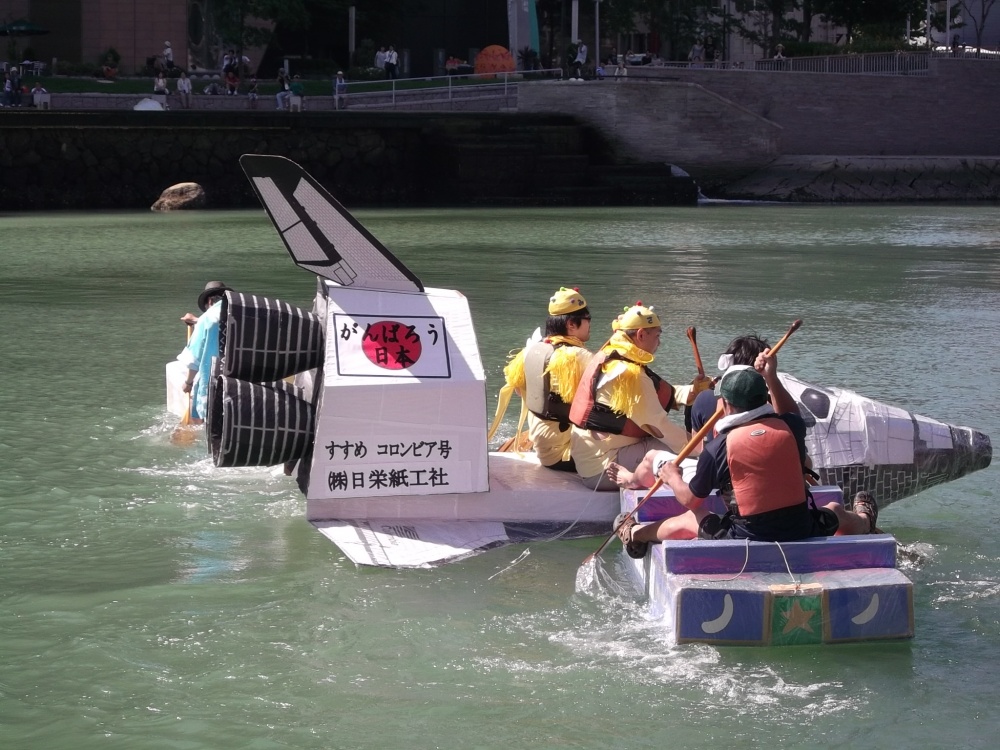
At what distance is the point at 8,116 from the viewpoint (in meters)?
32.4

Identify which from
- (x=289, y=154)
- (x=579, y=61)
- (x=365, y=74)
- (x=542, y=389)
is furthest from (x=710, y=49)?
(x=542, y=389)

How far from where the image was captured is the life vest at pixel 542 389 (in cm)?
744

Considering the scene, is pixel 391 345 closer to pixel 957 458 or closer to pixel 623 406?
pixel 623 406

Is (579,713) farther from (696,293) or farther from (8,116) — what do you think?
(8,116)

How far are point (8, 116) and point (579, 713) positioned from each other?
30551mm

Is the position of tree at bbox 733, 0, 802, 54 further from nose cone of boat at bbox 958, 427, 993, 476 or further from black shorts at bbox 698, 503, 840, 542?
black shorts at bbox 698, 503, 840, 542

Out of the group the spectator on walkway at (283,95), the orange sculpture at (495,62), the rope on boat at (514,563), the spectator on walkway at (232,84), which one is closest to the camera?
the rope on boat at (514,563)

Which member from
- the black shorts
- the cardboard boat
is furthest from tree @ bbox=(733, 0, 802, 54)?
the cardboard boat

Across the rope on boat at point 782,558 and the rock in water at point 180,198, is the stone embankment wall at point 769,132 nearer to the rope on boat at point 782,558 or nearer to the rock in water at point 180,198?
the rock in water at point 180,198

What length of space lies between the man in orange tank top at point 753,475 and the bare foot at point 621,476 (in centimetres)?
82

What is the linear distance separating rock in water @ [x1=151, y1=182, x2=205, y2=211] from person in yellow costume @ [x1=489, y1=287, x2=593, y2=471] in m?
26.7

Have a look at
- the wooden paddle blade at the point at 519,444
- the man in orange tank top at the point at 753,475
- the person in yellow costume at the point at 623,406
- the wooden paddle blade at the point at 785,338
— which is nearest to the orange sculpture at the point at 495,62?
the wooden paddle blade at the point at 519,444

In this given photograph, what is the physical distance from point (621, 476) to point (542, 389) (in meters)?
0.76

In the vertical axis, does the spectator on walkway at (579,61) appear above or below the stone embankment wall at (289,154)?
above
